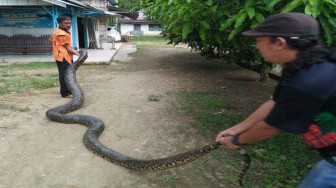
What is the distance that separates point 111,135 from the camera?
5.55 m

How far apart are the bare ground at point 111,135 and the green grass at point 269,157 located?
258mm

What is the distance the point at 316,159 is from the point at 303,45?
130 inches

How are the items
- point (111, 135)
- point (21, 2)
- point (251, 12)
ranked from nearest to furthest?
point (251, 12)
point (111, 135)
point (21, 2)

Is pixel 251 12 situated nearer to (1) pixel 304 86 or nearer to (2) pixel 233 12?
(2) pixel 233 12

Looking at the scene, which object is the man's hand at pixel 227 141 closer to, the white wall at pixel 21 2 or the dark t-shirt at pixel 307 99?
the dark t-shirt at pixel 307 99

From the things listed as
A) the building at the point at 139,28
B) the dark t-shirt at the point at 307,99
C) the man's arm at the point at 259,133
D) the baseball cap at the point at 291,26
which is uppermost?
the building at the point at 139,28

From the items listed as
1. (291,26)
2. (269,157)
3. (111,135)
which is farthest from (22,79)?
A: (291,26)

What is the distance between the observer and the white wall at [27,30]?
1809 cm

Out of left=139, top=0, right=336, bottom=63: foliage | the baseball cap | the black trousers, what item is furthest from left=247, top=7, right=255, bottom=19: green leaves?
the black trousers

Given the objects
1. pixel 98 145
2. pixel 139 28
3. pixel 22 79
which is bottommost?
pixel 98 145

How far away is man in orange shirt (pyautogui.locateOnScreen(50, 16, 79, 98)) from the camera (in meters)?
7.36

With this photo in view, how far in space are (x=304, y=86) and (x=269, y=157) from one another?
3066 millimetres

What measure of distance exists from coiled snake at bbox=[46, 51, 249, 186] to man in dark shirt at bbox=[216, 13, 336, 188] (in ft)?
2.89

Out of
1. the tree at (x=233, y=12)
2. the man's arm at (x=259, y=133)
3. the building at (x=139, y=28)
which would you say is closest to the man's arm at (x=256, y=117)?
the man's arm at (x=259, y=133)
